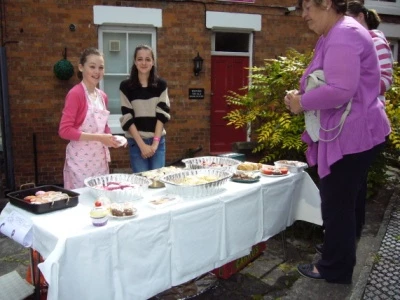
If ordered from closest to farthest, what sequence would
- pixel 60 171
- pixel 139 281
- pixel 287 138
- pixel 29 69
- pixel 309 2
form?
1. pixel 139 281
2. pixel 309 2
3. pixel 287 138
4. pixel 29 69
5. pixel 60 171

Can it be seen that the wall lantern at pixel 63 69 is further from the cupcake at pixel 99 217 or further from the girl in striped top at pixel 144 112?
the cupcake at pixel 99 217

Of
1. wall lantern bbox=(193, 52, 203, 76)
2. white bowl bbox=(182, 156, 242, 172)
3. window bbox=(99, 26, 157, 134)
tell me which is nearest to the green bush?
white bowl bbox=(182, 156, 242, 172)

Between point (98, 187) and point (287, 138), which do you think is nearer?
point (98, 187)

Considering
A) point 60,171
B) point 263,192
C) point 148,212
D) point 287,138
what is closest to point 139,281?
point 148,212

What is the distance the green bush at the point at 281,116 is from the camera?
4301mm

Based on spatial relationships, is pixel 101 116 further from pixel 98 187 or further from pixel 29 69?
pixel 29 69

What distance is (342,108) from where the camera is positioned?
7.90 ft

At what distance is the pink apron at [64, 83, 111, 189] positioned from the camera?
2984 mm

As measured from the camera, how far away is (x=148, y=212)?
2.13 metres

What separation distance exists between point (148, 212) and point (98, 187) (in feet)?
1.46

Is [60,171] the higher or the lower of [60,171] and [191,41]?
the lower

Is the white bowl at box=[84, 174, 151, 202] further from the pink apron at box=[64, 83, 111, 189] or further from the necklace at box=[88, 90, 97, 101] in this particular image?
the necklace at box=[88, 90, 97, 101]

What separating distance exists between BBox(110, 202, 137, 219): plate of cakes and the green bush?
2475mm

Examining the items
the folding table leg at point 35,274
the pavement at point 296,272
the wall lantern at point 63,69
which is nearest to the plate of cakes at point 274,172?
the pavement at point 296,272
